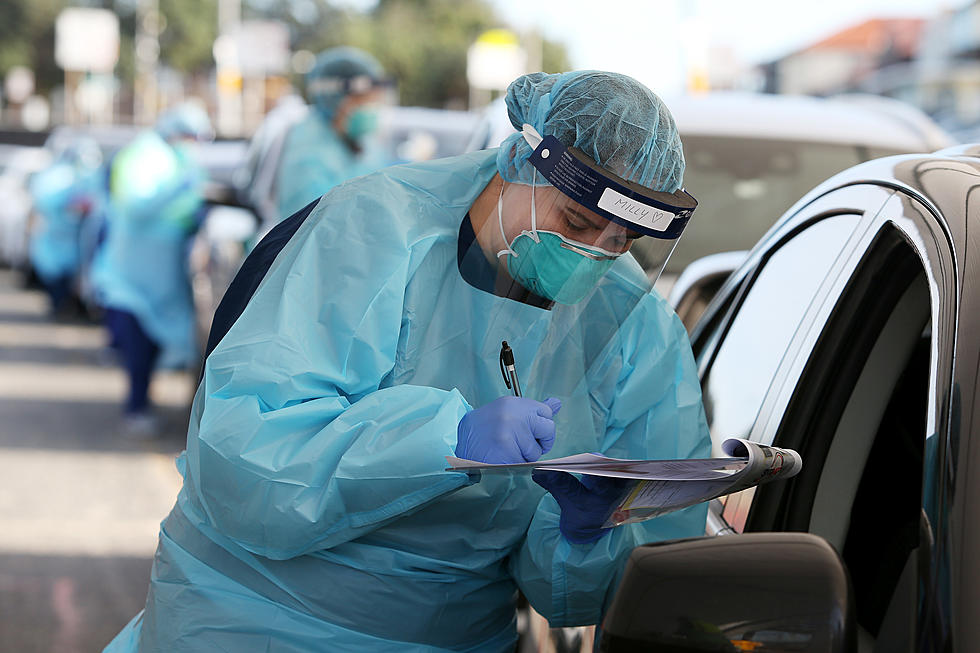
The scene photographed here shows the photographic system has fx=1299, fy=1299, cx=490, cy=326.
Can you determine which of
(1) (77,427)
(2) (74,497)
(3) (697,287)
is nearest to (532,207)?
(3) (697,287)

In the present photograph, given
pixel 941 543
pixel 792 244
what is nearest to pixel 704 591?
pixel 941 543

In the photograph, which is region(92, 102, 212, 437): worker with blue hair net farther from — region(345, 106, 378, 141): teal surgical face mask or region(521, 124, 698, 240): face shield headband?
region(521, 124, 698, 240): face shield headband

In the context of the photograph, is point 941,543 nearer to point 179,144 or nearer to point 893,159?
point 893,159

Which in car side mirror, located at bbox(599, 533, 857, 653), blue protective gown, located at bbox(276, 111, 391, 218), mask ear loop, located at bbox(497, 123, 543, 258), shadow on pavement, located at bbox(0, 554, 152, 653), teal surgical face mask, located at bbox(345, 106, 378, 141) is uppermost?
mask ear loop, located at bbox(497, 123, 543, 258)

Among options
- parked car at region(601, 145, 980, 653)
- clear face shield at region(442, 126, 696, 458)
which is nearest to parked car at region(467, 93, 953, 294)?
parked car at region(601, 145, 980, 653)

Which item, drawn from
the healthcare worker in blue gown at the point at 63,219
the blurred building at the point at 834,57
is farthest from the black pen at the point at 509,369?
the blurred building at the point at 834,57

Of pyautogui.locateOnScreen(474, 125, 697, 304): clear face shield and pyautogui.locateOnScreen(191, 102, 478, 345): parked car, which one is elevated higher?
pyautogui.locateOnScreen(474, 125, 697, 304): clear face shield

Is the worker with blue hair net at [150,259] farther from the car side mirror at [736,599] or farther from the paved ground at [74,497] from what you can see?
the car side mirror at [736,599]

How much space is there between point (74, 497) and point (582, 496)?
5.02 metres

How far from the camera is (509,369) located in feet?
6.68

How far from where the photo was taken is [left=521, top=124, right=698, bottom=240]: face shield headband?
1936 mm

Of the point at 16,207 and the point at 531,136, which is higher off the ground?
the point at 531,136

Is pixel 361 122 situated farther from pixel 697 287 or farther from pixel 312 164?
pixel 697 287

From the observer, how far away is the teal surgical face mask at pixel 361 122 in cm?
648
